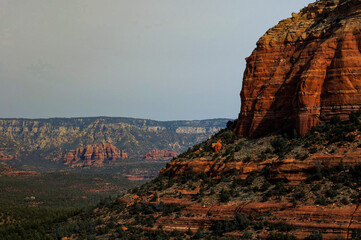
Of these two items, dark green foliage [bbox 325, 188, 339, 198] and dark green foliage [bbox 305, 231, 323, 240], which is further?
dark green foliage [bbox 325, 188, 339, 198]

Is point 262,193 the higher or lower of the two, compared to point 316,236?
higher

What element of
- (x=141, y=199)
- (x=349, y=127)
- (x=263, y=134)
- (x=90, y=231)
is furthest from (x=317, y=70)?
(x=90, y=231)

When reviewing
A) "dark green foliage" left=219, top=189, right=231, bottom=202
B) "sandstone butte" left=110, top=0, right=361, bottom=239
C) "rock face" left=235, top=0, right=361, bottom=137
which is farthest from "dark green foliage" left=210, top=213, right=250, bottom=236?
"rock face" left=235, top=0, right=361, bottom=137

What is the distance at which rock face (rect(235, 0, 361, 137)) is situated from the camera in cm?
5056

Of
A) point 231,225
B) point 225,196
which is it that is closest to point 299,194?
point 231,225

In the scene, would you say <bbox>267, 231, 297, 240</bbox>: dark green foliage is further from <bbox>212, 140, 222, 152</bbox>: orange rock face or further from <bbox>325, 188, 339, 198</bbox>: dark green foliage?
<bbox>212, 140, 222, 152</bbox>: orange rock face

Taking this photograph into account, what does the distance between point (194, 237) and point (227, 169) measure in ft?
42.5

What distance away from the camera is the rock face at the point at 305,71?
50562 mm

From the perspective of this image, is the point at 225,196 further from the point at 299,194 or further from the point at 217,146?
the point at 217,146

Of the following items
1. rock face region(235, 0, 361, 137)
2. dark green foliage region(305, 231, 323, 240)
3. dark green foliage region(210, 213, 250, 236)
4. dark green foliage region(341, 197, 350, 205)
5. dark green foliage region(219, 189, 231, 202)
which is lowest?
dark green foliage region(210, 213, 250, 236)

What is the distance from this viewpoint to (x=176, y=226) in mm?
49781

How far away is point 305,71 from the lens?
53.2 meters

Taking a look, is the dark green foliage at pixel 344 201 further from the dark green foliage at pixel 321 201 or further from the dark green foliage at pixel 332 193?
the dark green foliage at pixel 321 201

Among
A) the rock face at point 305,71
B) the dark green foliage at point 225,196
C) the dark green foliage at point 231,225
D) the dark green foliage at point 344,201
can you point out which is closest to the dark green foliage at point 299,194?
the dark green foliage at point 344,201
